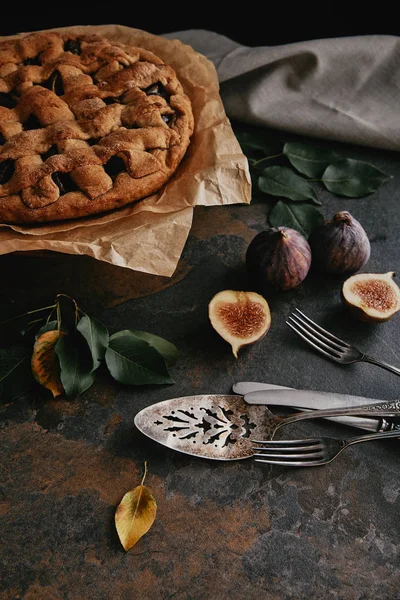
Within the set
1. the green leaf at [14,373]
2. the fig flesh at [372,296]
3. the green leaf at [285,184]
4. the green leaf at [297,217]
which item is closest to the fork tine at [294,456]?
the fig flesh at [372,296]

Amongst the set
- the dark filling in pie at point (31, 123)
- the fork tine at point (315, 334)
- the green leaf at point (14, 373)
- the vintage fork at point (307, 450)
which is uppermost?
the dark filling in pie at point (31, 123)

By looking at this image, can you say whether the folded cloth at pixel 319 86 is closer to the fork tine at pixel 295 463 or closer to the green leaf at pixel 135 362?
the green leaf at pixel 135 362

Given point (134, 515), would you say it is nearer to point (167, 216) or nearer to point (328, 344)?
point (328, 344)

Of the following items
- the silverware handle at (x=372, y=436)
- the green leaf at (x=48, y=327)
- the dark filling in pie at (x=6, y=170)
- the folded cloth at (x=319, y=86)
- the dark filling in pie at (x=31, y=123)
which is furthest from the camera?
the folded cloth at (x=319, y=86)

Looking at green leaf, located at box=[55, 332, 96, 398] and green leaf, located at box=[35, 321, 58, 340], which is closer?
green leaf, located at box=[55, 332, 96, 398]

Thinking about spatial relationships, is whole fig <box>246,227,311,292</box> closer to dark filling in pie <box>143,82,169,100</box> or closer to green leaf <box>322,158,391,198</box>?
green leaf <box>322,158,391,198</box>

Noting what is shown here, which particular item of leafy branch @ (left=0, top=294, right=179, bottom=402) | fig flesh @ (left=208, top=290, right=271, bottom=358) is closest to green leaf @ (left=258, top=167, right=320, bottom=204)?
fig flesh @ (left=208, top=290, right=271, bottom=358)

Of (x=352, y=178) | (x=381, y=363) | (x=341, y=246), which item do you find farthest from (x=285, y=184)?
(x=381, y=363)
